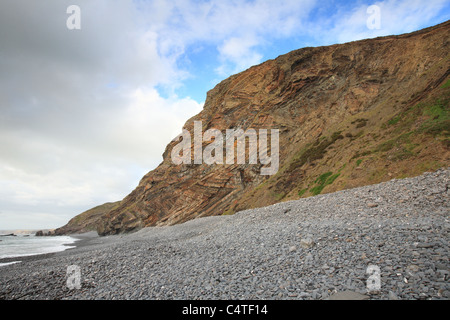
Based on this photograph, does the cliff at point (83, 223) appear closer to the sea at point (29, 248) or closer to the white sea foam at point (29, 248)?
the sea at point (29, 248)

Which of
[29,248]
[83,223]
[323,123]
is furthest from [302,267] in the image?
[83,223]

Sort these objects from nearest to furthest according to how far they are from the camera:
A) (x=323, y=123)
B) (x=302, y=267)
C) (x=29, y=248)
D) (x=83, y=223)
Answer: (x=302, y=267) → (x=29, y=248) → (x=323, y=123) → (x=83, y=223)

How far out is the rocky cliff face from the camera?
2283 cm

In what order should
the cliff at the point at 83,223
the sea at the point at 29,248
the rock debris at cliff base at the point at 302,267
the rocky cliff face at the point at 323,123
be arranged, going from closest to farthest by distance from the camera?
the rock debris at cliff base at the point at 302,267, the rocky cliff face at the point at 323,123, the sea at the point at 29,248, the cliff at the point at 83,223

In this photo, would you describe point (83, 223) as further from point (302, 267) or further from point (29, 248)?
point (302, 267)

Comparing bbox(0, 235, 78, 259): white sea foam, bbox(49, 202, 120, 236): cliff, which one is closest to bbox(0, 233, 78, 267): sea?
bbox(0, 235, 78, 259): white sea foam

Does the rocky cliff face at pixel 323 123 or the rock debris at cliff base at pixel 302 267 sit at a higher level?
the rocky cliff face at pixel 323 123

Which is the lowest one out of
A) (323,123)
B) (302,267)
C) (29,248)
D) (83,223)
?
(83,223)

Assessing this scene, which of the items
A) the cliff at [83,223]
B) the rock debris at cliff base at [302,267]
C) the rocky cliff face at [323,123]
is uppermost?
the rocky cliff face at [323,123]

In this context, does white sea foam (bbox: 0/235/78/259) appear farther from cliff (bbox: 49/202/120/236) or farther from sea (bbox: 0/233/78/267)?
cliff (bbox: 49/202/120/236)

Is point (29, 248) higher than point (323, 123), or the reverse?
point (323, 123)

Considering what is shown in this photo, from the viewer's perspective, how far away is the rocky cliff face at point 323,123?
899 inches

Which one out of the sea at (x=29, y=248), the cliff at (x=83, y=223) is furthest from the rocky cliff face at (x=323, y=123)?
the cliff at (x=83, y=223)

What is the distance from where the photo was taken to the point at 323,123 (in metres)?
40.6
